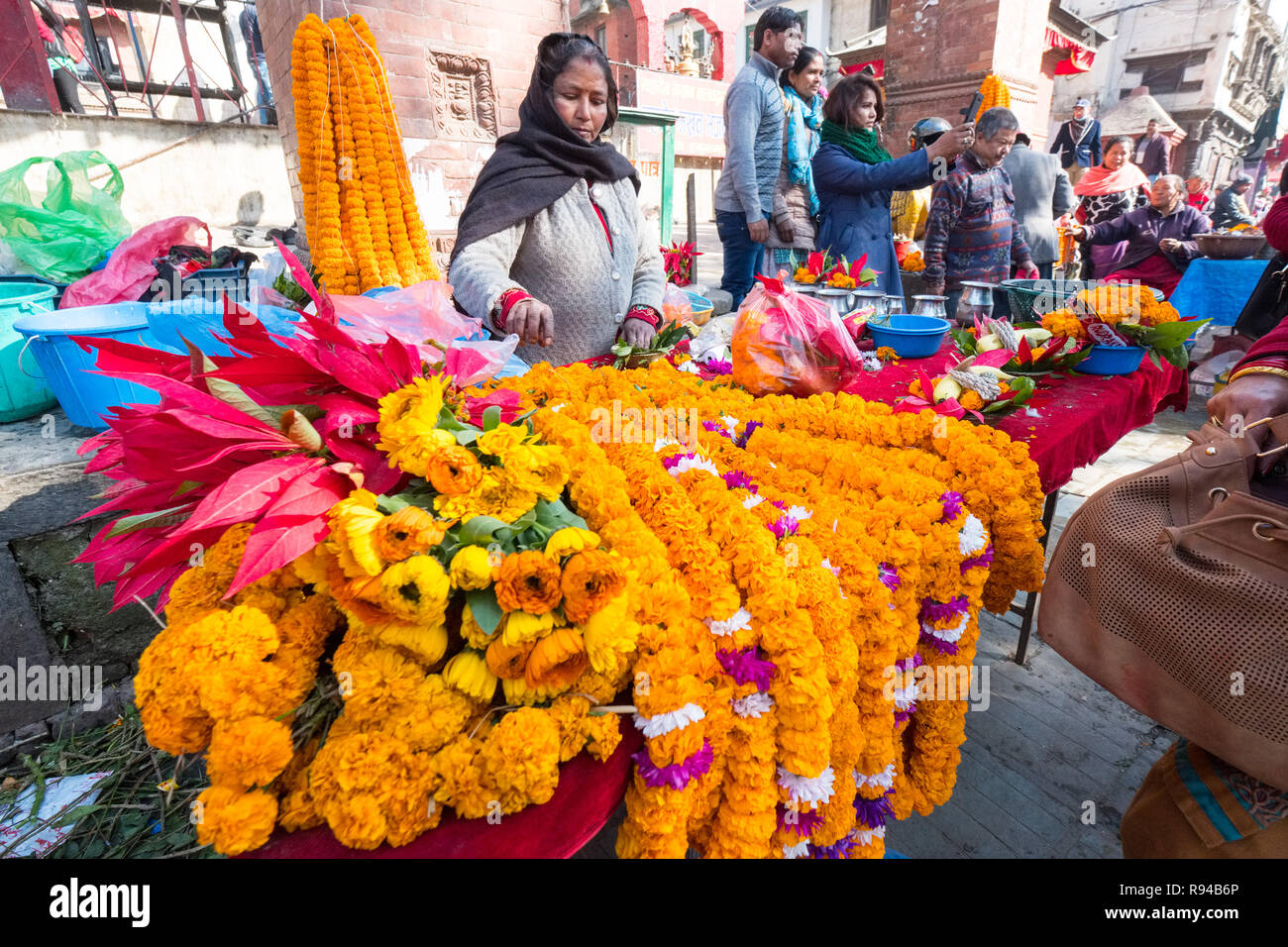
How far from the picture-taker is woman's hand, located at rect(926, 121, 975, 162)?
11.5 feet

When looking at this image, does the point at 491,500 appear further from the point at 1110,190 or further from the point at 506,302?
the point at 1110,190

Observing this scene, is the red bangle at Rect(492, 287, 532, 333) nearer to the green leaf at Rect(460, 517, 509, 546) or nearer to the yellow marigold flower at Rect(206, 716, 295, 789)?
the green leaf at Rect(460, 517, 509, 546)

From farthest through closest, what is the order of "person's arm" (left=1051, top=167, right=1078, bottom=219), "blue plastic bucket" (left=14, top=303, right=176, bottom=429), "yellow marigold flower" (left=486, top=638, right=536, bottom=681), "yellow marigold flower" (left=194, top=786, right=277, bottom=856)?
"person's arm" (left=1051, top=167, right=1078, bottom=219) < "blue plastic bucket" (left=14, top=303, right=176, bottom=429) < "yellow marigold flower" (left=486, top=638, right=536, bottom=681) < "yellow marigold flower" (left=194, top=786, right=277, bottom=856)

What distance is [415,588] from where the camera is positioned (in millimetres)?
707

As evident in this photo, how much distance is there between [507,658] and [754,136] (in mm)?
4050

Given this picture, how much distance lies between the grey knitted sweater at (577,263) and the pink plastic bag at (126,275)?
333cm

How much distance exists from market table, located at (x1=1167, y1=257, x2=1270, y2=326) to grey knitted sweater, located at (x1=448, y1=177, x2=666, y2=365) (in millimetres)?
5284

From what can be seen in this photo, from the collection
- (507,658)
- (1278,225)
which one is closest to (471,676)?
(507,658)

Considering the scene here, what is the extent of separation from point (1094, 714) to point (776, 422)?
72.7 inches

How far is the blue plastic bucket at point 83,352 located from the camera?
3.14 metres

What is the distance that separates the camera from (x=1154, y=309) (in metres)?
2.33

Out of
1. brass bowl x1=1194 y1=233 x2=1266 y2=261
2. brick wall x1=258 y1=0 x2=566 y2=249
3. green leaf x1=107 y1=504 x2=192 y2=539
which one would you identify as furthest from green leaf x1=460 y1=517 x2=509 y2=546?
brass bowl x1=1194 y1=233 x2=1266 y2=261
